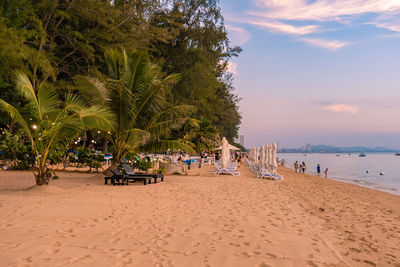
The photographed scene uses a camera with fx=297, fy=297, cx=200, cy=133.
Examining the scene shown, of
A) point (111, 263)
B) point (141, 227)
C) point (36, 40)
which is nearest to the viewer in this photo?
point (111, 263)

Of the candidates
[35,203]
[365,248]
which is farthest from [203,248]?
[35,203]

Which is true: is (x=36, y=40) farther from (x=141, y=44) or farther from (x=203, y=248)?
(x=203, y=248)

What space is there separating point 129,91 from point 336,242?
8699 millimetres

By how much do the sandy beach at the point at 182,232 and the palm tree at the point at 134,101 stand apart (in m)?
3.88

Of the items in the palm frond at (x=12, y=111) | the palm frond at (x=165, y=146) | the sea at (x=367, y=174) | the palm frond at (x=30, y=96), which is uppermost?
the palm frond at (x=30, y=96)

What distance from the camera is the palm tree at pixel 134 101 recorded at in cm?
1130

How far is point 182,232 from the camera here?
4.91m

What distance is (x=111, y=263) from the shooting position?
11.5 feet

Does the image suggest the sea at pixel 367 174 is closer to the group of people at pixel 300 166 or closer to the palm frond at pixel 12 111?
the group of people at pixel 300 166

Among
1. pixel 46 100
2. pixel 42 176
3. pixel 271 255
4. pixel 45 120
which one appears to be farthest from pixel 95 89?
pixel 271 255

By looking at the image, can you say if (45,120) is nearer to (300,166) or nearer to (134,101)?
(134,101)

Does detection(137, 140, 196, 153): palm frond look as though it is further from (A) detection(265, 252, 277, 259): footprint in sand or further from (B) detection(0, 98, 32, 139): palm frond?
(A) detection(265, 252, 277, 259): footprint in sand

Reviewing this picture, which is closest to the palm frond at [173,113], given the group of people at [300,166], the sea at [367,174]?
the sea at [367,174]

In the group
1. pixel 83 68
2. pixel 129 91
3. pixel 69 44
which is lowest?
pixel 129 91
